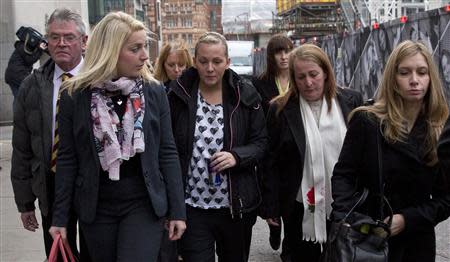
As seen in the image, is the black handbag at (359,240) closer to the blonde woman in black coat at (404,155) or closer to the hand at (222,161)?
the blonde woman in black coat at (404,155)

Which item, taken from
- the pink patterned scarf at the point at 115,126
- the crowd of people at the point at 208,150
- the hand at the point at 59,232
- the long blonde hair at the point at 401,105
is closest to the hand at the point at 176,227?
the crowd of people at the point at 208,150

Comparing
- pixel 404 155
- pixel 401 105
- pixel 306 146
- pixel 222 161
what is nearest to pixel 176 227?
pixel 222 161

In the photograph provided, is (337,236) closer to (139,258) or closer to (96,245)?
(139,258)

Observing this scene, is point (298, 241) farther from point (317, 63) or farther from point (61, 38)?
point (61, 38)

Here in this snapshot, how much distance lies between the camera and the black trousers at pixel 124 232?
2916mm

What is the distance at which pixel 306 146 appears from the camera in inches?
145

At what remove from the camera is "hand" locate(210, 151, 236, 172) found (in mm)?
3406

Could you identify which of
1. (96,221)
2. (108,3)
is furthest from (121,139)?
(108,3)

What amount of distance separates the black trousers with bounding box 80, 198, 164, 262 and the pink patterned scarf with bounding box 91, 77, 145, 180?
0.64ft

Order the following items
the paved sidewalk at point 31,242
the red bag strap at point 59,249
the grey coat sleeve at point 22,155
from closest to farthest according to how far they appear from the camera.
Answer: the red bag strap at point 59,249 < the grey coat sleeve at point 22,155 < the paved sidewalk at point 31,242

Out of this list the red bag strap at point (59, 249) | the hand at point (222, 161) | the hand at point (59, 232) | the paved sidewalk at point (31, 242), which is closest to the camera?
the red bag strap at point (59, 249)

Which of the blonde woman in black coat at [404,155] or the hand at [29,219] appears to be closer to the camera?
the blonde woman in black coat at [404,155]

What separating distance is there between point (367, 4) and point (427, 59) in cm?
3204

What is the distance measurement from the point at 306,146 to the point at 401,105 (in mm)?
809
